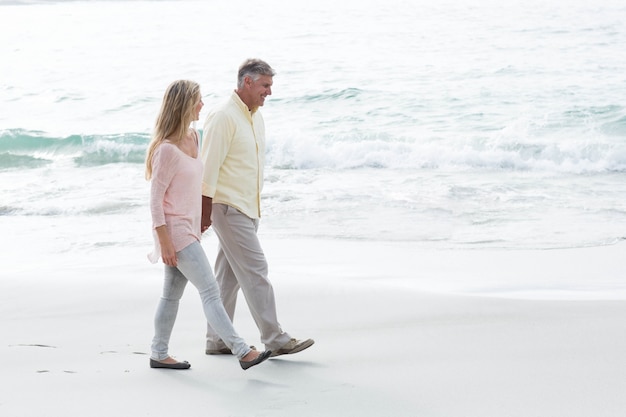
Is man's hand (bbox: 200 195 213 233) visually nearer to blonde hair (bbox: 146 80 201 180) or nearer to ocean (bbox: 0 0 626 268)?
blonde hair (bbox: 146 80 201 180)

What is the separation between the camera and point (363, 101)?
2233 centimetres

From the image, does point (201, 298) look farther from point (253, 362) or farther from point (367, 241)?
point (367, 241)

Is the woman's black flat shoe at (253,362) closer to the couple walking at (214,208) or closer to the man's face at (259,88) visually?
the couple walking at (214,208)

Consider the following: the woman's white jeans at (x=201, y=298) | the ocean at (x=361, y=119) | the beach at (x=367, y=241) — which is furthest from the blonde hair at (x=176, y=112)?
the ocean at (x=361, y=119)

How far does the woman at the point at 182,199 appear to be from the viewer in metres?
4.37

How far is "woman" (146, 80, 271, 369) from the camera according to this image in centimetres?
437

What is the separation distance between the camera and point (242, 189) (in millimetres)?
4773

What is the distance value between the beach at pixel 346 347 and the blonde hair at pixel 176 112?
4.09 ft

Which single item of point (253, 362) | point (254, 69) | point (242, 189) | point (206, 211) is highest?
point (254, 69)

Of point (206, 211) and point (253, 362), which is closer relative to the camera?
point (253, 362)

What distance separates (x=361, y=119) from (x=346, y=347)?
15.6 meters

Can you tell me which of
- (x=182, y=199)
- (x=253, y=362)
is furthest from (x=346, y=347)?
(x=182, y=199)

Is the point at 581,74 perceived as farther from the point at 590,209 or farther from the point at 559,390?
the point at 559,390

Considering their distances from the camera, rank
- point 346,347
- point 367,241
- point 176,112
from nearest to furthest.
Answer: point 176,112, point 346,347, point 367,241
